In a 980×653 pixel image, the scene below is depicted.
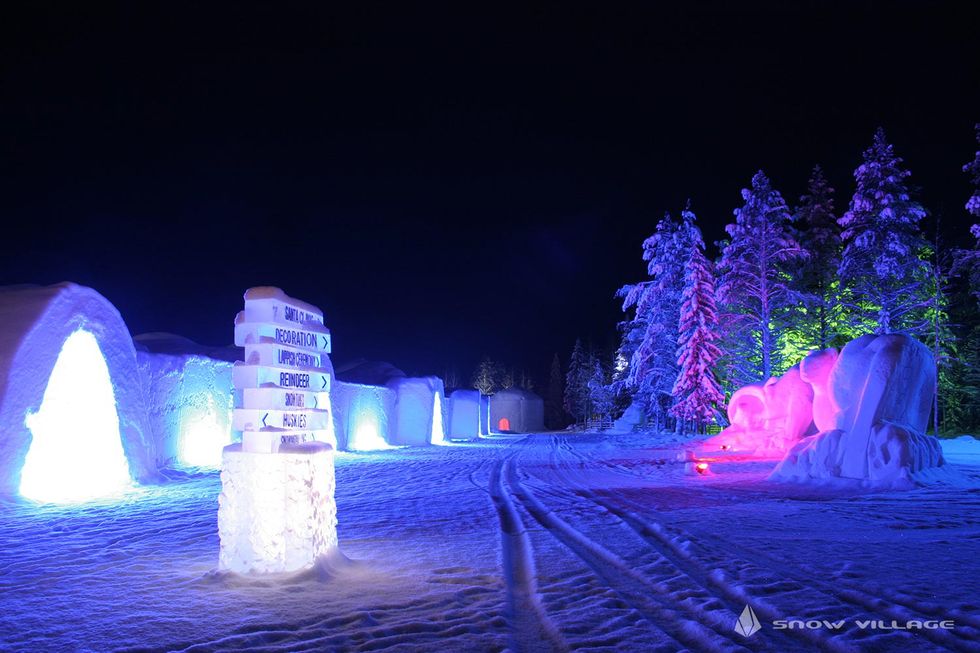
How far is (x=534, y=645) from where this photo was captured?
397 cm

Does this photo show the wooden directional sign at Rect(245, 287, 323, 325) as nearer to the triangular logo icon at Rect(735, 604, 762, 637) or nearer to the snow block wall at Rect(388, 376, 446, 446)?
the triangular logo icon at Rect(735, 604, 762, 637)

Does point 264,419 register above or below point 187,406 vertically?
below

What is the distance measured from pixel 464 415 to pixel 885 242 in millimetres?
26138

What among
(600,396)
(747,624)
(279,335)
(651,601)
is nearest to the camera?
(747,624)

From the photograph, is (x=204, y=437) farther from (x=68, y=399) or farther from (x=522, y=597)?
(x=522, y=597)

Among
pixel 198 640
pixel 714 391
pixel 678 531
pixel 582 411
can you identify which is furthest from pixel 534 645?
pixel 582 411

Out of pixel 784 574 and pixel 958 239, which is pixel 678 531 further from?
pixel 958 239

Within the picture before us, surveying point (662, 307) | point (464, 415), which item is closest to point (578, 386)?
point (464, 415)

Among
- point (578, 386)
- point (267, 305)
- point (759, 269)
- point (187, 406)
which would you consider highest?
point (759, 269)

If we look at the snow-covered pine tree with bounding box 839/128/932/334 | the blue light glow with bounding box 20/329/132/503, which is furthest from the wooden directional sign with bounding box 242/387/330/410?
the snow-covered pine tree with bounding box 839/128/932/334

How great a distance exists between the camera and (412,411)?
30359 millimetres

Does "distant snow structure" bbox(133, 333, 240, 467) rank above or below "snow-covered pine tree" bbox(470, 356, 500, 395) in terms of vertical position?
below

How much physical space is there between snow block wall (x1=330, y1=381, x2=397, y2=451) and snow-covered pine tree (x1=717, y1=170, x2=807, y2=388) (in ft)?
55.6

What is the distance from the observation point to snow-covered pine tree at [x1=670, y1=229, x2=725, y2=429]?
30.2 metres
